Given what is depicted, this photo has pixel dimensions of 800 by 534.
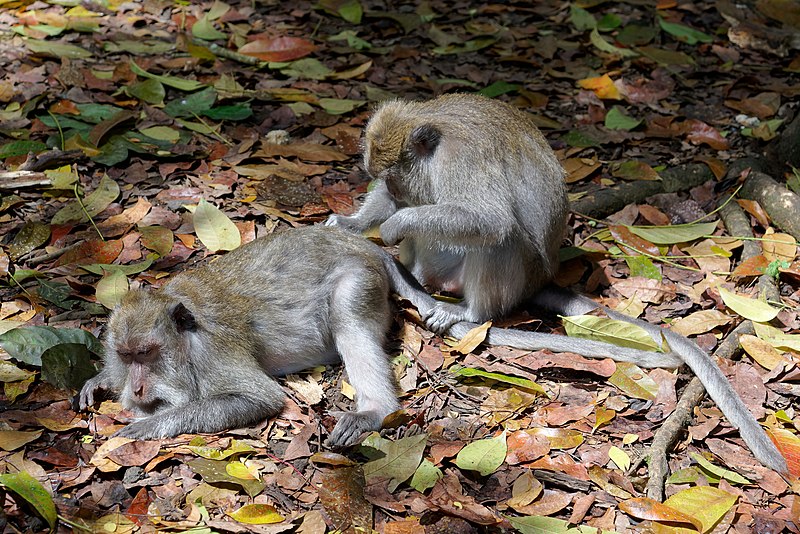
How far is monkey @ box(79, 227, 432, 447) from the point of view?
4629 mm

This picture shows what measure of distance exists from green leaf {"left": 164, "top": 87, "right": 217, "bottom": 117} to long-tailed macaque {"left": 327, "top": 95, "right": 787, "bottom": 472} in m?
2.20

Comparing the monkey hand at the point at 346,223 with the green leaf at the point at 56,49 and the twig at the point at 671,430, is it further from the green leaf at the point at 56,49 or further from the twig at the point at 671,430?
the green leaf at the point at 56,49

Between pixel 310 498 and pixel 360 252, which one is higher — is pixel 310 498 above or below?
below

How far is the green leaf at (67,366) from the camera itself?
4.71 m

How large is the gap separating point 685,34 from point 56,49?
6.47 metres

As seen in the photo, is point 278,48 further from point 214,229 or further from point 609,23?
point 609,23

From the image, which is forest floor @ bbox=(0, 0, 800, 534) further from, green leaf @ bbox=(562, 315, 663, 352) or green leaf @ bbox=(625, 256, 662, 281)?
green leaf @ bbox=(562, 315, 663, 352)

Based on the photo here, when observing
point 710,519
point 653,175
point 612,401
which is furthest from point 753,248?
point 710,519

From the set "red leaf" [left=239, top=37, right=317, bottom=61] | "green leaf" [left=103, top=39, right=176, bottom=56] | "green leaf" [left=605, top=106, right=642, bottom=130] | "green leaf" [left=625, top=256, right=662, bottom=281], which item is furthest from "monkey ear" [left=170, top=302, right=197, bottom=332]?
"green leaf" [left=605, top=106, right=642, bottom=130]

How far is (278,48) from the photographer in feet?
27.9

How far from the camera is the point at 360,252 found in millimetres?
5426

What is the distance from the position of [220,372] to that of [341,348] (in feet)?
2.41

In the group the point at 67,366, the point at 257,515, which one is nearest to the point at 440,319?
the point at 257,515

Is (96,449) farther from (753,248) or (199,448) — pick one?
(753,248)
